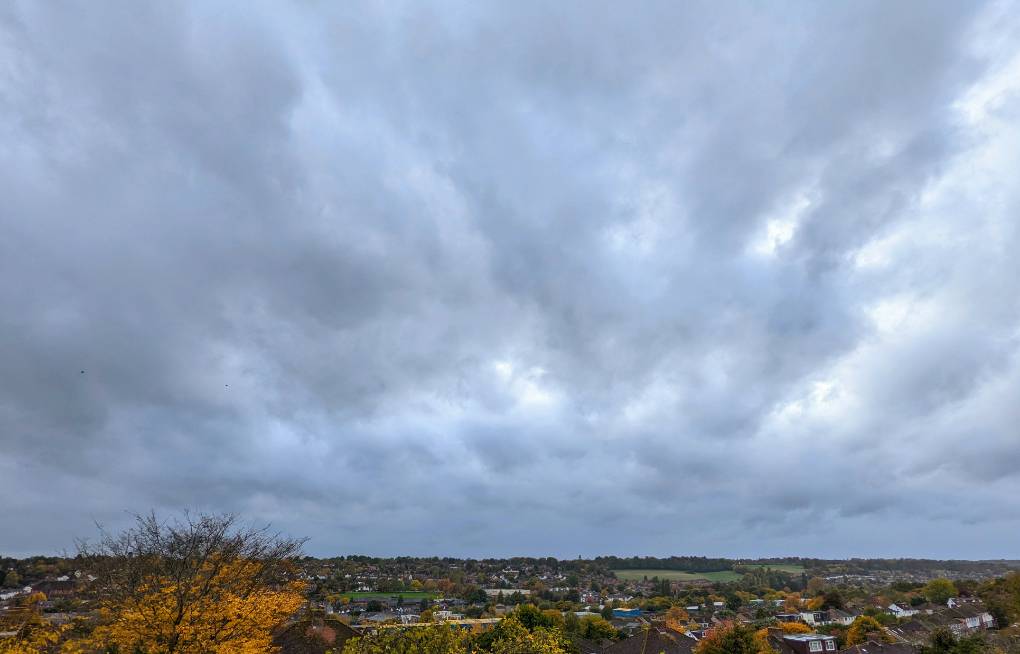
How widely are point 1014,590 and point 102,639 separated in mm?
94975

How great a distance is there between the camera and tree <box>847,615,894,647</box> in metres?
89.2

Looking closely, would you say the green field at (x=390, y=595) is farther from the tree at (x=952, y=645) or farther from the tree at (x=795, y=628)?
the tree at (x=952, y=645)

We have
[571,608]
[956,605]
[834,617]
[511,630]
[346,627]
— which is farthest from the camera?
[571,608]

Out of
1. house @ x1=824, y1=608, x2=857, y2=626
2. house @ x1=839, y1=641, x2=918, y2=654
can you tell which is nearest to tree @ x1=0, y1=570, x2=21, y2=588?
house @ x1=839, y1=641, x2=918, y2=654

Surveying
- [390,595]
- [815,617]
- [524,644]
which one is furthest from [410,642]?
[390,595]

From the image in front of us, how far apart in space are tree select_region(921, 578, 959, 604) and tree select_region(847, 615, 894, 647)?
53.9 metres

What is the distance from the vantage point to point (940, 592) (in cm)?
13538

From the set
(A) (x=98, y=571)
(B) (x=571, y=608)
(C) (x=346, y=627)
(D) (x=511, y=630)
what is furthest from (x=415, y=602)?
(D) (x=511, y=630)

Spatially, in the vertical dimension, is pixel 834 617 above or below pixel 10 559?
below

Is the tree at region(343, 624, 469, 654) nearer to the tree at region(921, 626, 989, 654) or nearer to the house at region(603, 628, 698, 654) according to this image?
the tree at region(921, 626, 989, 654)

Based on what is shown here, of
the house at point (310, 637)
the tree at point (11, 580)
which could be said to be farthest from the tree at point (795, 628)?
the tree at point (11, 580)

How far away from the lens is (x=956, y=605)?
11944cm

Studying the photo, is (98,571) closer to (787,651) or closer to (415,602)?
(787,651)

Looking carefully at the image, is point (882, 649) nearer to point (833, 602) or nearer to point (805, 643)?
point (805, 643)
